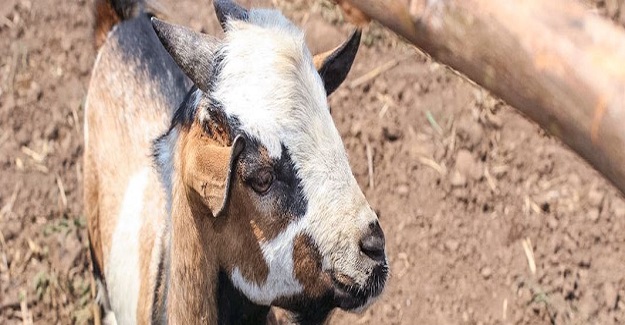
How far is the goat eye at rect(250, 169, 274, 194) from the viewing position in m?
2.38

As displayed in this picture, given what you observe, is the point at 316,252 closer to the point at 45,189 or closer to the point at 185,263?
the point at 185,263

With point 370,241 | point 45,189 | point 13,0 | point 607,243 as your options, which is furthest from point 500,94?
point 13,0

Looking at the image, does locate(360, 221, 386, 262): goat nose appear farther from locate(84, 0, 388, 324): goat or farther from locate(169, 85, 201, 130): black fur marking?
locate(169, 85, 201, 130): black fur marking

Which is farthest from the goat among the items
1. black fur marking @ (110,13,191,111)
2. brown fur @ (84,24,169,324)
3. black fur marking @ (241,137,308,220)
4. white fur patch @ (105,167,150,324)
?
black fur marking @ (110,13,191,111)

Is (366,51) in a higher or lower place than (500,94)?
lower

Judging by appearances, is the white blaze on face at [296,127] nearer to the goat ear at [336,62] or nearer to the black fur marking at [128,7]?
the goat ear at [336,62]

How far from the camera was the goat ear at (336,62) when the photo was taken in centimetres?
266

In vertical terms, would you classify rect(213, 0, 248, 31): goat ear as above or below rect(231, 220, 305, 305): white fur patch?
above

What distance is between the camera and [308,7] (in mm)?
5047

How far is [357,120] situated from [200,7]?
3.97 feet

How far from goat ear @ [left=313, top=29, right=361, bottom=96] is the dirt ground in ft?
5.33

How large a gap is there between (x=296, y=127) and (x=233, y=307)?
728 mm

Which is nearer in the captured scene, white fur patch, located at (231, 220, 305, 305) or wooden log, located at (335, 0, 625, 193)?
wooden log, located at (335, 0, 625, 193)

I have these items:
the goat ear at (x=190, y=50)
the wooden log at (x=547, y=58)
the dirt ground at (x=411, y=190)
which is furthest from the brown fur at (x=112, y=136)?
the wooden log at (x=547, y=58)
